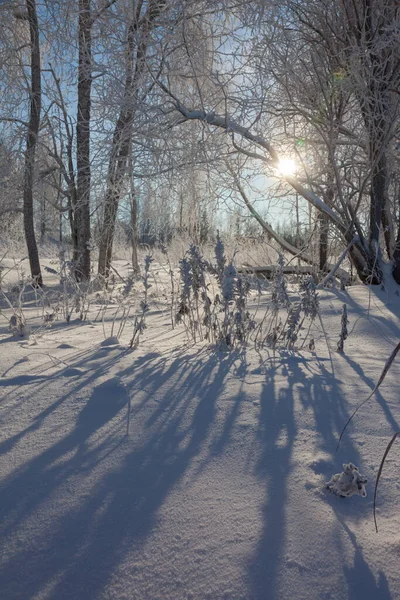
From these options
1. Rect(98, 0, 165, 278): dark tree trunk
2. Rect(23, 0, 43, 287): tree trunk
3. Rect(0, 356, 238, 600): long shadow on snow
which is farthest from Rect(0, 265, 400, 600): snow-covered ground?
Rect(23, 0, 43, 287): tree trunk

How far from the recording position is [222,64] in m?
4.13

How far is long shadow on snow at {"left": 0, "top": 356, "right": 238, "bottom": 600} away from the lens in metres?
0.70

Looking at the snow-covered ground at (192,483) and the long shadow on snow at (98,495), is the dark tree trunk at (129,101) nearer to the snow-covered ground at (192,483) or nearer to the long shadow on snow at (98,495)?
the snow-covered ground at (192,483)

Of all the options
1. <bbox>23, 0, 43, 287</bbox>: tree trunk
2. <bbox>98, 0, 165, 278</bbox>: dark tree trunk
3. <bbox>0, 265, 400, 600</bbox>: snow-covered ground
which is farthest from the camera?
<bbox>23, 0, 43, 287</bbox>: tree trunk

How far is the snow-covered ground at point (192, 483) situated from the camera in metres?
0.70

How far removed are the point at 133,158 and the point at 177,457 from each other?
10.9ft

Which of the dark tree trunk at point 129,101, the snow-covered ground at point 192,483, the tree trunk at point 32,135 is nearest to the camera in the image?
the snow-covered ground at point 192,483

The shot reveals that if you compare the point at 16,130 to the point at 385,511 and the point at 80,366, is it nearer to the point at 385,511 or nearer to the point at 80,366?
the point at 80,366

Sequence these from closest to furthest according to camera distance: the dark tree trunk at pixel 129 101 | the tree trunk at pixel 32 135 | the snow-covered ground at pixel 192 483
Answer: the snow-covered ground at pixel 192 483, the dark tree trunk at pixel 129 101, the tree trunk at pixel 32 135

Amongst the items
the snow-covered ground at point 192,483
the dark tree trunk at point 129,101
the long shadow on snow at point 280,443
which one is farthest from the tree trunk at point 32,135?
the long shadow on snow at point 280,443

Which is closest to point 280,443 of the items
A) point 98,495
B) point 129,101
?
point 98,495

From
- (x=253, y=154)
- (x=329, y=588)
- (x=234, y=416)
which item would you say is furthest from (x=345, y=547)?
(x=253, y=154)

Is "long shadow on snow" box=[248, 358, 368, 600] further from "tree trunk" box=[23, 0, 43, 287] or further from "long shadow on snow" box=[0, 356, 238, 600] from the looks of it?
"tree trunk" box=[23, 0, 43, 287]

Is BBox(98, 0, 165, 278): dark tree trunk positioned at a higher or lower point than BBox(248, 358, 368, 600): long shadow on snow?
higher
